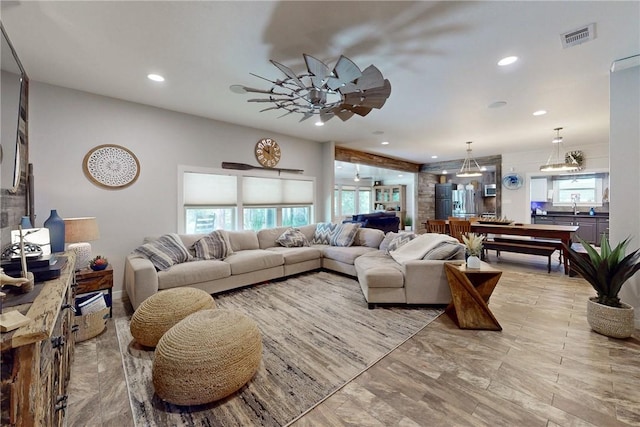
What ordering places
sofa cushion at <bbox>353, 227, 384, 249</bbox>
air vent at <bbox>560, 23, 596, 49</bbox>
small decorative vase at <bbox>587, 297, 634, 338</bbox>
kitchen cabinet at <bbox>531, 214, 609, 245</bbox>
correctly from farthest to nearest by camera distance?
1. kitchen cabinet at <bbox>531, 214, 609, 245</bbox>
2. sofa cushion at <bbox>353, 227, 384, 249</bbox>
3. small decorative vase at <bbox>587, 297, 634, 338</bbox>
4. air vent at <bbox>560, 23, 596, 49</bbox>

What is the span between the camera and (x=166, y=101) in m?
3.67

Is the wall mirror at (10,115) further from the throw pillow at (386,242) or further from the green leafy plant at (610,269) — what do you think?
the green leafy plant at (610,269)

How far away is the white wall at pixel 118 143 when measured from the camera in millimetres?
3133

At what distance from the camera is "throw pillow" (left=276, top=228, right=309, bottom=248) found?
191 inches

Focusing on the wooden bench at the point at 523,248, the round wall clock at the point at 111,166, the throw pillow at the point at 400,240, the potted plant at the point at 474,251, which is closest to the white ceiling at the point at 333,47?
the round wall clock at the point at 111,166

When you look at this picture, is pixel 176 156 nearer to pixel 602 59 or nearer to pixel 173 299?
pixel 173 299

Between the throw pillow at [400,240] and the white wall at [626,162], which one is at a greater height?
the white wall at [626,162]

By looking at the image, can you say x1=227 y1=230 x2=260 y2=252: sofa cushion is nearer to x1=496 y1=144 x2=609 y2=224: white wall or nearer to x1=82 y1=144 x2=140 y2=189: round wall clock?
x1=82 y1=144 x2=140 y2=189: round wall clock

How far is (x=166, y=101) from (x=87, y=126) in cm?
99

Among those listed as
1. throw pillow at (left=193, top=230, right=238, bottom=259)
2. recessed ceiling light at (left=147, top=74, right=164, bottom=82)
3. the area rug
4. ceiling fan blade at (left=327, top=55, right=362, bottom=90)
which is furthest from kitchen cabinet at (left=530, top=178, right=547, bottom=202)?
recessed ceiling light at (left=147, top=74, right=164, bottom=82)

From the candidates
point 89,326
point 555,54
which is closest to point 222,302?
point 89,326

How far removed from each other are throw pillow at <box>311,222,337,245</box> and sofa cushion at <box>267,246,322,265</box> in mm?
348

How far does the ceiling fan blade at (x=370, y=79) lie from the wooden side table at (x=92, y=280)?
3.24m

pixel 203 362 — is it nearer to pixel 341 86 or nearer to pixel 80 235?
pixel 341 86
